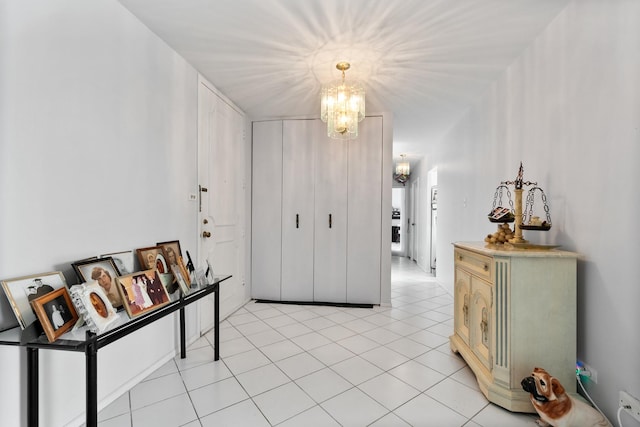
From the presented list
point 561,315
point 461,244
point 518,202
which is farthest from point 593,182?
point 461,244

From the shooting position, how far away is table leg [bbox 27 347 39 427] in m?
1.30

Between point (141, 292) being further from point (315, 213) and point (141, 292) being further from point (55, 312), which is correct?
point (315, 213)

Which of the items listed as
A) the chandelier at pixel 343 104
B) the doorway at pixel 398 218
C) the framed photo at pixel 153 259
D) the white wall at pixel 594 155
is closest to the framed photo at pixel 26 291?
the framed photo at pixel 153 259

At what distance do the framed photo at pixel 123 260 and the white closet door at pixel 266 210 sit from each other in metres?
2.18

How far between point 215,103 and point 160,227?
1522 mm

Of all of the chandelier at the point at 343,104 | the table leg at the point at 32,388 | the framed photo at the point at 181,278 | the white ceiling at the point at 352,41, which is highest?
the white ceiling at the point at 352,41

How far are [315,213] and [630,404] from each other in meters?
3.15

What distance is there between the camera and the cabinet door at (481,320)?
192cm

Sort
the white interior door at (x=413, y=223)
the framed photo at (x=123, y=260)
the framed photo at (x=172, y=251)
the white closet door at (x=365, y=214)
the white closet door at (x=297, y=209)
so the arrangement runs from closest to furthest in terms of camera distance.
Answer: the framed photo at (x=123, y=260)
the framed photo at (x=172, y=251)
the white closet door at (x=365, y=214)
the white closet door at (x=297, y=209)
the white interior door at (x=413, y=223)

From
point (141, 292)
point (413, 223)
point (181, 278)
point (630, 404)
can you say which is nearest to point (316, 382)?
point (181, 278)

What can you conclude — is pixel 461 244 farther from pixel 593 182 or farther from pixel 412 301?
pixel 412 301

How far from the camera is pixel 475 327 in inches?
84.5

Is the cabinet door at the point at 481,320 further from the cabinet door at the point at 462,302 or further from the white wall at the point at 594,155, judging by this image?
the white wall at the point at 594,155

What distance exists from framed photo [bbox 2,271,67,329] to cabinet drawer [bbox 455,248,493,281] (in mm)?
2393
